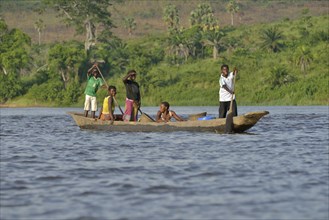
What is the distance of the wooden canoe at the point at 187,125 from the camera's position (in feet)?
76.4

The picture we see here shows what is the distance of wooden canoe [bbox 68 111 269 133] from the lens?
23281 mm

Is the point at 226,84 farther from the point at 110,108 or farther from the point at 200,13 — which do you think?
the point at 200,13

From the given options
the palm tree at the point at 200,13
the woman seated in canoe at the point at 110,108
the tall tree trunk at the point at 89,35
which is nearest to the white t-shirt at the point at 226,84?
the woman seated in canoe at the point at 110,108

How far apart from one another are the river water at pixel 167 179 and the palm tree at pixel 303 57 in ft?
199

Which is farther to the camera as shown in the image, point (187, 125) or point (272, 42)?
point (272, 42)

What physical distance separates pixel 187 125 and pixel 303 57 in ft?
197

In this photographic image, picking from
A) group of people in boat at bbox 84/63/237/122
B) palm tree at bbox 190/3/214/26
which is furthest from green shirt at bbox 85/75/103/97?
palm tree at bbox 190/3/214/26

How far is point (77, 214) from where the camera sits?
10.6 metres

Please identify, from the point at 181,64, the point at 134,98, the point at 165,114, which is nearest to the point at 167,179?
the point at 165,114

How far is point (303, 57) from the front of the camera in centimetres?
8244

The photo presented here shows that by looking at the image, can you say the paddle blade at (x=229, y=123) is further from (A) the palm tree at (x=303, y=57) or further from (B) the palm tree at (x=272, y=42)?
(B) the palm tree at (x=272, y=42)

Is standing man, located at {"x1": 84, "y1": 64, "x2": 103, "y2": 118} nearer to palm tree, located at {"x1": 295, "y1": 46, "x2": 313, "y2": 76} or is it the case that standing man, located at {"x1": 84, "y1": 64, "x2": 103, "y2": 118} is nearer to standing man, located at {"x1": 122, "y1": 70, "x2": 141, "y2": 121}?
standing man, located at {"x1": 122, "y1": 70, "x2": 141, "y2": 121}

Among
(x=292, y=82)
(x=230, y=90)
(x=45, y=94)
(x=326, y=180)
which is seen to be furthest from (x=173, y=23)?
(x=326, y=180)

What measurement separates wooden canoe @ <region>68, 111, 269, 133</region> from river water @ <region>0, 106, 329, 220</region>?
41.6 inches
